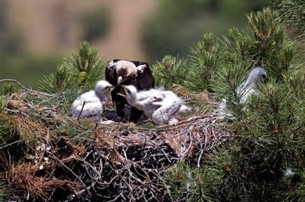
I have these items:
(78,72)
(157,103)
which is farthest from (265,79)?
(78,72)

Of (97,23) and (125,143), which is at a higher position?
(125,143)

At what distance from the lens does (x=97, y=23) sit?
22.3 meters

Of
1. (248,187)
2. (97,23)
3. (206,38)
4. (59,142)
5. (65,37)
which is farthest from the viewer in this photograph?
(97,23)

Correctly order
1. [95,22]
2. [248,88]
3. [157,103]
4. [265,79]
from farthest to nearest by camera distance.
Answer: [95,22], [157,103], [265,79], [248,88]

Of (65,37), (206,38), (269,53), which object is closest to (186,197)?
(269,53)

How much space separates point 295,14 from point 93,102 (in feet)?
2.23

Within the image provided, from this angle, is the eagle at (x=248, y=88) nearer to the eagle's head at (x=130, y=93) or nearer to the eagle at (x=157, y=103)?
the eagle at (x=157, y=103)

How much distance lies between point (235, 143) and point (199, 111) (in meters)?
0.54

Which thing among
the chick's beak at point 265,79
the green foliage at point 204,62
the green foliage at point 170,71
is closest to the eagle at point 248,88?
the chick's beak at point 265,79

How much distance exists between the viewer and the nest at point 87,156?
272 centimetres

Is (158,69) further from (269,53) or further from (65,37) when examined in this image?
(65,37)

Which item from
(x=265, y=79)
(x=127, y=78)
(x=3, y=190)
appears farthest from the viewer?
(x=127, y=78)

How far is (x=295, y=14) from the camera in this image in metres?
2.81

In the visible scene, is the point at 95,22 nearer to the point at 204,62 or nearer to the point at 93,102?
the point at 204,62
